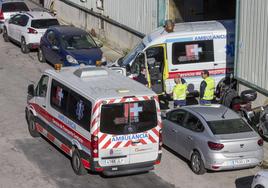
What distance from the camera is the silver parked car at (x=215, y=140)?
15.8m

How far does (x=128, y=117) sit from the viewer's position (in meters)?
15.2

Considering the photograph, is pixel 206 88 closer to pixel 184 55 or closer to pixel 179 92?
pixel 179 92

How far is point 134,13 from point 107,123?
1404 centimetres

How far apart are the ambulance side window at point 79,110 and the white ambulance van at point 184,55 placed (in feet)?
20.2

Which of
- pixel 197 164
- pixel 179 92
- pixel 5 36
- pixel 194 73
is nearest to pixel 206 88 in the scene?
pixel 179 92

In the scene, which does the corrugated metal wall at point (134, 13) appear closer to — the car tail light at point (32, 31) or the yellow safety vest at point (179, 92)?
the car tail light at point (32, 31)

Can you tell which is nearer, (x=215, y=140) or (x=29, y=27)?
(x=215, y=140)

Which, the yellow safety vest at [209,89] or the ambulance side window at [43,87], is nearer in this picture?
the ambulance side window at [43,87]

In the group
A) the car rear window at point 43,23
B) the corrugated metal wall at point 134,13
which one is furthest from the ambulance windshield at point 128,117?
the car rear window at point 43,23

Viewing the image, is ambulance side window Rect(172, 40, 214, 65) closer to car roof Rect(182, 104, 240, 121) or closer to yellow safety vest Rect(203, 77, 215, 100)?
yellow safety vest Rect(203, 77, 215, 100)

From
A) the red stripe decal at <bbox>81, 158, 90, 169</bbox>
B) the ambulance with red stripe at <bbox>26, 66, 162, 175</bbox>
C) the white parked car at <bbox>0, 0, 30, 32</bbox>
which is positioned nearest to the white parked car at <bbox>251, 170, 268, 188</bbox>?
the ambulance with red stripe at <bbox>26, 66, 162, 175</bbox>

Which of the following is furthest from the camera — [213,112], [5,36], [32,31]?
[5,36]

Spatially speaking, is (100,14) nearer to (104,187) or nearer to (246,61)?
(246,61)

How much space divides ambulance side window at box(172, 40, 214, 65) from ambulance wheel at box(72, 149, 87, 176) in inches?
289
